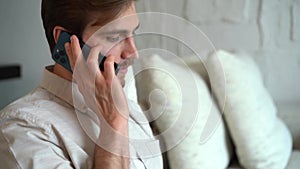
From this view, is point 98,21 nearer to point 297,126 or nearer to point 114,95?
point 114,95

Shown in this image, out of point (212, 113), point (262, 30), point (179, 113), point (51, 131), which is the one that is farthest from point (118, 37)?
point (262, 30)

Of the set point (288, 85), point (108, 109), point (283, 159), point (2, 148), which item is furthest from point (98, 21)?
point (288, 85)

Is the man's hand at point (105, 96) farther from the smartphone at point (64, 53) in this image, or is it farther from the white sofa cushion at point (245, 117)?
the white sofa cushion at point (245, 117)

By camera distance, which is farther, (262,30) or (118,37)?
(262,30)

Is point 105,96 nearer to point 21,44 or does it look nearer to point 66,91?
point 66,91

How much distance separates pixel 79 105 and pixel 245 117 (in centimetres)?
89

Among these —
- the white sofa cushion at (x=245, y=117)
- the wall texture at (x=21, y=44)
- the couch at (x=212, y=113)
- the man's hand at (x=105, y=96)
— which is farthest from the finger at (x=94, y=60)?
the wall texture at (x=21, y=44)

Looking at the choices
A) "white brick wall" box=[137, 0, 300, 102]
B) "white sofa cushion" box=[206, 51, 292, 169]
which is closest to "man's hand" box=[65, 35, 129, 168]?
"white sofa cushion" box=[206, 51, 292, 169]

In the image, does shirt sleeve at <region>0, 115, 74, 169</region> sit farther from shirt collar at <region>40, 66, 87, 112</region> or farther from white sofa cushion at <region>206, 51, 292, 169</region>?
white sofa cushion at <region>206, 51, 292, 169</region>

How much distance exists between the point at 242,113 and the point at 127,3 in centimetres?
87

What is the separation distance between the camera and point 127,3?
34.4 inches

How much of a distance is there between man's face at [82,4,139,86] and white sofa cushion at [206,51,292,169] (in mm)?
731

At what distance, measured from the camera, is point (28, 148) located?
0.75 meters

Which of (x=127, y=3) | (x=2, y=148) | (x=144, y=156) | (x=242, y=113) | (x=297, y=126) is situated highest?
(x=127, y=3)
